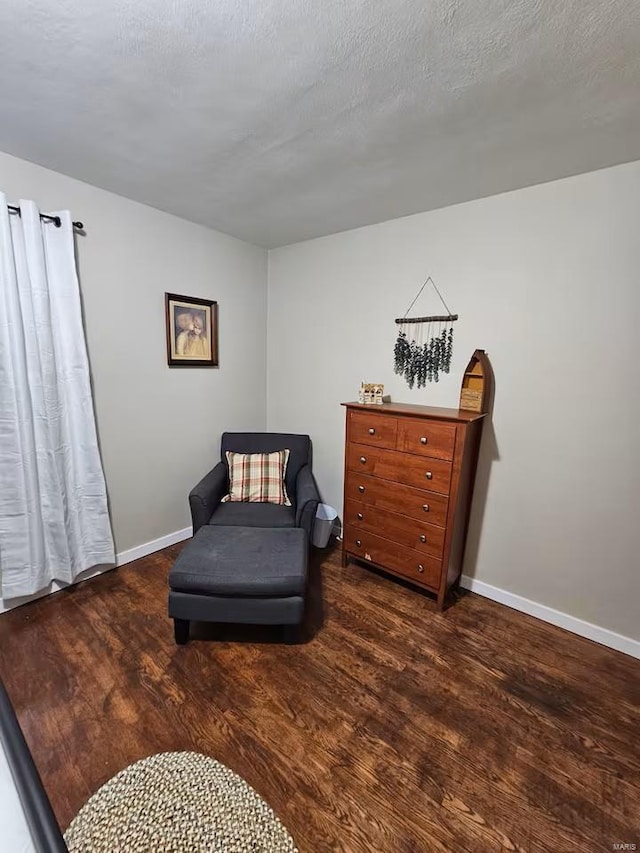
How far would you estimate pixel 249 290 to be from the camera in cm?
306

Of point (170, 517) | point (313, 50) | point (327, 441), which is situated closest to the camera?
point (313, 50)

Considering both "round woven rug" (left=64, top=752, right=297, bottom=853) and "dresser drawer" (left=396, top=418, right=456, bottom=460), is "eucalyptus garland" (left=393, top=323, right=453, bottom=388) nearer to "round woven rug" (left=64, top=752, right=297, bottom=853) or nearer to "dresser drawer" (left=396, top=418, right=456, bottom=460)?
"dresser drawer" (left=396, top=418, right=456, bottom=460)

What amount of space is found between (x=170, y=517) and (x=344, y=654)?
1.68 meters

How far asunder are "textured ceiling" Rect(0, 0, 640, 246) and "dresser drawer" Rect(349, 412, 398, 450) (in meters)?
1.31

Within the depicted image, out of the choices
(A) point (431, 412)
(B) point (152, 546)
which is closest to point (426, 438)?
(A) point (431, 412)

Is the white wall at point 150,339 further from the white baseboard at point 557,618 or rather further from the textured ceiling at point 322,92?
the white baseboard at point 557,618

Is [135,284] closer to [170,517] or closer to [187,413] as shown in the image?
[187,413]

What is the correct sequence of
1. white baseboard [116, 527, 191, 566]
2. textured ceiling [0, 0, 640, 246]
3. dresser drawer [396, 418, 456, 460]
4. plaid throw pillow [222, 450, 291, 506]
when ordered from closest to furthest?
textured ceiling [0, 0, 640, 246]
dresser drawer [396, 418, 456, 460]
white baseboard [116, 527, 191, 566]
plaid throw pillow [222, 450, 291, 506]

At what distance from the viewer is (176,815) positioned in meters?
1.12

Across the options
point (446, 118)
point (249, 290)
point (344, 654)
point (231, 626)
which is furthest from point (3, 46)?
point (344, 654)

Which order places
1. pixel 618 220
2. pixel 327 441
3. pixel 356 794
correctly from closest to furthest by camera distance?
pixel 356 794
pixel 618 220
pixel 327 441

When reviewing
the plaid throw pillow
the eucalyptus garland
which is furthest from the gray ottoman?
the eucalyptus garland

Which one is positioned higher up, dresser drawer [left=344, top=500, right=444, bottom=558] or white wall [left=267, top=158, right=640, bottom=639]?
white wall [left=267, top=158, right=640, bottom=639]

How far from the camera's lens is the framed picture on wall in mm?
2559
